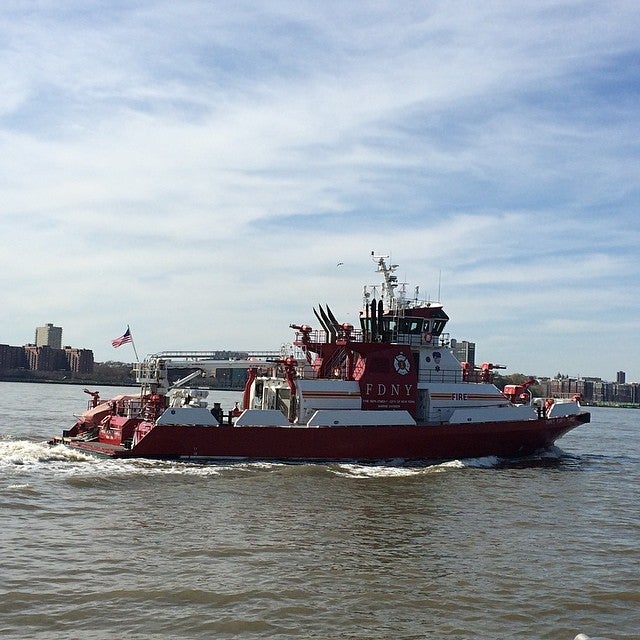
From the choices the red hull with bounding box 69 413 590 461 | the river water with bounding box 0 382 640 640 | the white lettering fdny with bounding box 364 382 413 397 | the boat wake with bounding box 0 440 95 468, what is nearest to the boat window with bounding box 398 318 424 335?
the white lettering fdny with bounding box 364 382 413 397

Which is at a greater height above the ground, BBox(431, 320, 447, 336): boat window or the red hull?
BBox(431, 320, 447, 336): boat window

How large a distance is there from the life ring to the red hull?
1.91 metres

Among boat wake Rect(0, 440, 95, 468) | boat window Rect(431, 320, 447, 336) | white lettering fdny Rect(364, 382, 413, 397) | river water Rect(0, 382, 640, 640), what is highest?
boat window Rect(431, 320, 447, 336)

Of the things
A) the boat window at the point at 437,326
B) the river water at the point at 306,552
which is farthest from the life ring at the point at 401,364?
the river water at the point at 306,552

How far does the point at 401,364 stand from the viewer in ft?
81.9

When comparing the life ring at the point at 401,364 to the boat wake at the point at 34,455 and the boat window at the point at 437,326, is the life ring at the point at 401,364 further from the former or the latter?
the boat wake at the point at 34,455

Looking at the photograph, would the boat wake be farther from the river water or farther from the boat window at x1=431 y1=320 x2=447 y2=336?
the boat window at x1=431 y1=320 x2=447 y2=336

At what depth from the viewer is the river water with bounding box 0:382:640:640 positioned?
10.1m

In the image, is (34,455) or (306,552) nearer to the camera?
(306,552)

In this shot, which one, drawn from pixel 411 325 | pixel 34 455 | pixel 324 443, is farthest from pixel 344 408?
pixel 34 455

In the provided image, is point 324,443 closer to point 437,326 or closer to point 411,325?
point 411,325

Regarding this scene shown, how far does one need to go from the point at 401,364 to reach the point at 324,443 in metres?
3.79

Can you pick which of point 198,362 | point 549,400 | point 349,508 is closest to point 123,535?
point 349,508

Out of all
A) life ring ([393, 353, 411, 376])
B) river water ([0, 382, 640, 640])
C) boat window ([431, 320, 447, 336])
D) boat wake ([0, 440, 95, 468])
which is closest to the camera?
river water ([0, 382, 640, 640])
